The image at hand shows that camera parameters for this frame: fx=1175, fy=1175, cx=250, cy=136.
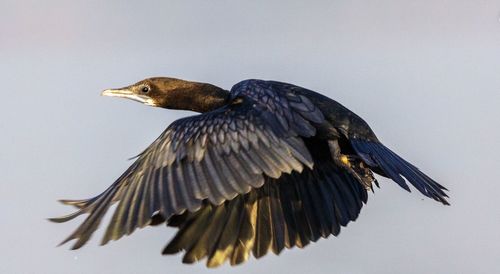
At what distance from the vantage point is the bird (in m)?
5.46

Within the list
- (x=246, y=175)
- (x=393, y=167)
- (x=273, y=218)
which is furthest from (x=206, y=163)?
(x=393, y=167)

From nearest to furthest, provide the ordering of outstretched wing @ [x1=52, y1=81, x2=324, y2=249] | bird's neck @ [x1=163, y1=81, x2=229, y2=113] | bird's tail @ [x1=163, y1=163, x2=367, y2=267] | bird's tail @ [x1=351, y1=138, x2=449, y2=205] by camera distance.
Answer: outstretched wing @ [x1=52, y1=81, x2=324, y2=249] < bird's tail @ [x1=351, y1=138, x2=449, y2=205] < bird's tail @ [x1=163, y1=163, x2=367, y2=267] < bird's neck @ [x1=163, y1=81, x2=229, y2=113]

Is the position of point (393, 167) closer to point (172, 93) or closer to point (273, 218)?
point (273, 218)

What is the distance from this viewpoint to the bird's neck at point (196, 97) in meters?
6.71

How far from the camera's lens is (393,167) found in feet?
19.9

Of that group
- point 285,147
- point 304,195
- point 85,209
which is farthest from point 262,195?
point 85,209

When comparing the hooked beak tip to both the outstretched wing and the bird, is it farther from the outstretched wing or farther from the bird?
the outstretched wing

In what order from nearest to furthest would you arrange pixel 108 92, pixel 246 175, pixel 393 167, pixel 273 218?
pixel 246 175, pixel 393 167, pixel 273 218, pixel 108 92

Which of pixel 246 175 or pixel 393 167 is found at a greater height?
pixel 393 167

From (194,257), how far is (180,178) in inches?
28.0

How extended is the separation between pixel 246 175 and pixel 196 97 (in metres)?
1.37

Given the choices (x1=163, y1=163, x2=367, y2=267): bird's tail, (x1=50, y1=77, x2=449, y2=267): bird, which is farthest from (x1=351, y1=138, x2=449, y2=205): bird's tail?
(x1=163, y1=163, x2=367, y2=267): bird's tail

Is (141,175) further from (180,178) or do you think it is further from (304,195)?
(304,195)

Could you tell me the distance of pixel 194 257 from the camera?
6.06 m
